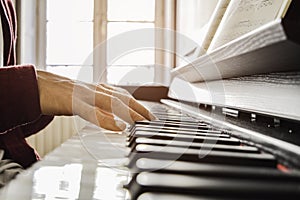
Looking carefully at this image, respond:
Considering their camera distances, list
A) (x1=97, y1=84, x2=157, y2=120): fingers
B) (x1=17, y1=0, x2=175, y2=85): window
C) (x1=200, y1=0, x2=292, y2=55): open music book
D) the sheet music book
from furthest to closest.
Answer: (x1=17, y1=0, x2=175, y2=85): window < (x1=97, y1=84, x2=157, y2=120): fingers < (x1=200, y1=0, x2=292, y2=55): open music book < the sheet music book

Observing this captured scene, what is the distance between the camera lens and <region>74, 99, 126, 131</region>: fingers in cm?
77

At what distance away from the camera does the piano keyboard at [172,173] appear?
1.02 ft

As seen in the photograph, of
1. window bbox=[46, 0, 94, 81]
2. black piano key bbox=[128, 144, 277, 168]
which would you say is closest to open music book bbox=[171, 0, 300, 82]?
black piano key bbox=[128, 144, 277, 168]

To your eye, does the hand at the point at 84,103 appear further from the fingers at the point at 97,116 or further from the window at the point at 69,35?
the window at the point at 69,35

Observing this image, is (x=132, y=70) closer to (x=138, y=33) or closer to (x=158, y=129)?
(x=138, y=33)

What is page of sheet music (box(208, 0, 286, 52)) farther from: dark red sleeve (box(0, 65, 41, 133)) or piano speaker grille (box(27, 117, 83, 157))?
piano speaker grille (box(27, 117, 83, 157))

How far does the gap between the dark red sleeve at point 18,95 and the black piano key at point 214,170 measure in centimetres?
38

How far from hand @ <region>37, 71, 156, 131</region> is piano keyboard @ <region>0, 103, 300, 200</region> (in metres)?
0.08

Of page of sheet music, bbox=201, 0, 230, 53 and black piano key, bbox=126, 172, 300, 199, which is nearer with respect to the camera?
black piano key, bbox=126, 172, 300, 199

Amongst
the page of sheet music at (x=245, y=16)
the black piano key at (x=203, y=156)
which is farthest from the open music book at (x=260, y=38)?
the black piano key at (x=203, y=156)

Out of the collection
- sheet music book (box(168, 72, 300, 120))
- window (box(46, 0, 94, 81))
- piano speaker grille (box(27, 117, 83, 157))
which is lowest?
piano speaker grille (box(27, 117, 83, 157))

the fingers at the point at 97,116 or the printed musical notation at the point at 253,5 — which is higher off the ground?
the printed musical notation at the point at 253,5

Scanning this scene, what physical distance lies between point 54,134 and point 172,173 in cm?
292

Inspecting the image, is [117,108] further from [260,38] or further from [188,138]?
[260,38]
